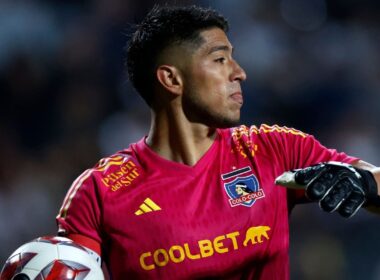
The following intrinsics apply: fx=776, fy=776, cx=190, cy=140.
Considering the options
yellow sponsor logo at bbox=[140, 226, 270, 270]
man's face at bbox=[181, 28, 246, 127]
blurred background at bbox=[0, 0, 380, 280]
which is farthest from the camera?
blurred background at bbox=[0, 0, 380, 280]

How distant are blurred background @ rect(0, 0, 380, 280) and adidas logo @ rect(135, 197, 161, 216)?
2596 millimetres

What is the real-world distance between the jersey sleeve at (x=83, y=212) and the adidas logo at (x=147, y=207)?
0.17 m

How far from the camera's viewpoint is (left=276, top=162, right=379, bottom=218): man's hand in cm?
258

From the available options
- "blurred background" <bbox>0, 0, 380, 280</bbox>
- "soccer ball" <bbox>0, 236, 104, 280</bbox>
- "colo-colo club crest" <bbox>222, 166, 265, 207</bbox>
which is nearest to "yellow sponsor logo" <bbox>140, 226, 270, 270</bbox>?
"colo-colo club crest" <bbox>222, 166, 265, 207</bbox>

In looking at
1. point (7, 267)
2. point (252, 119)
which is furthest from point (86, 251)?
point (252, 119)

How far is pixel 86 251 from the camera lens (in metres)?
3.04

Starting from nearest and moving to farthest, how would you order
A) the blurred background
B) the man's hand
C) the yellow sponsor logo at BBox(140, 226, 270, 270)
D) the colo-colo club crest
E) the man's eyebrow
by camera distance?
the man's hand → the yellow sponsor logo at BBox(140, 226, 270, 270) → the colo-colo club crest → the man's eyebrow → the blurred background

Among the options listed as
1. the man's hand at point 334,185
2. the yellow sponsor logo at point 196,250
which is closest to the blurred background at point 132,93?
the yellow sponsor logo at point 196,250

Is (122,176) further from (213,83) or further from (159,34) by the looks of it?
(159,34)

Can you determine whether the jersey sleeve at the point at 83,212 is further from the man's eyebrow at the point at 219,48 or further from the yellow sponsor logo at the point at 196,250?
the man's eyebrow at the point at 219,48

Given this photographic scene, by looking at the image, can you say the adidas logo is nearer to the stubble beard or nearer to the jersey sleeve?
the jersey sleeve

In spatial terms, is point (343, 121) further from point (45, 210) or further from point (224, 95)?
point (224, 95)

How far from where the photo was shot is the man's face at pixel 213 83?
3.35m

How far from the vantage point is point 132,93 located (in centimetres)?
620
